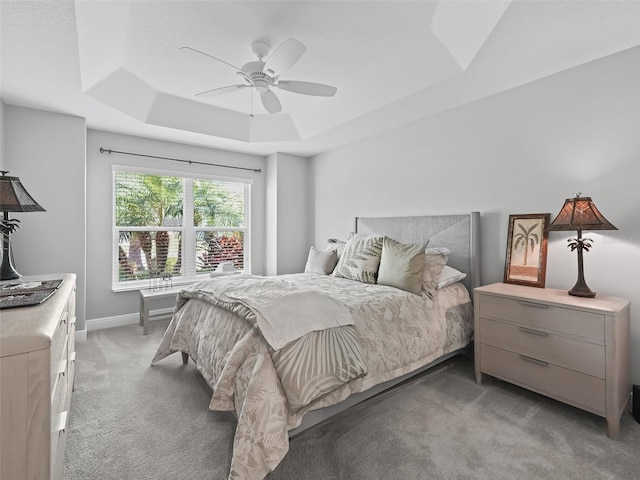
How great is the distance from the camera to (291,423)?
5.13 ft

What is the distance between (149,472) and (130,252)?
322cm

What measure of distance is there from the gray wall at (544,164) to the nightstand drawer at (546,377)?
62cm

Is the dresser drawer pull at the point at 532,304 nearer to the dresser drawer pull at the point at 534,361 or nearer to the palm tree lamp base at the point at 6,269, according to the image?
the dresser drawer pull at the point at 534,361

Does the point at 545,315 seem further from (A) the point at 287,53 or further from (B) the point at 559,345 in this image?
(A) the point at 287,53

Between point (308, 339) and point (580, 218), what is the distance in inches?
79.4

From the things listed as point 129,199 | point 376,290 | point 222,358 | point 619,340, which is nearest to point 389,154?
point 376,290

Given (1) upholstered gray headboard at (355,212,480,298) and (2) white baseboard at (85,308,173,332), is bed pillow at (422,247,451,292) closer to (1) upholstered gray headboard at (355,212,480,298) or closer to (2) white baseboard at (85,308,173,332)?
(1) upholstered gray headboard at (355,212,480,298)

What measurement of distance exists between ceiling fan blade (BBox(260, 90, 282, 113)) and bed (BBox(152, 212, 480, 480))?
1.49 meters

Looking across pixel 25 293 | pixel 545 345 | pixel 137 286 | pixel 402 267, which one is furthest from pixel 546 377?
pixel 137 286

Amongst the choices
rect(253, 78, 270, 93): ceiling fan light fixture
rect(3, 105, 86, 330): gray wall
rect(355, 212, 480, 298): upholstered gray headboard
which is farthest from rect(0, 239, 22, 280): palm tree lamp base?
rect(355, 212, 480, 298): upholstered gray headboard

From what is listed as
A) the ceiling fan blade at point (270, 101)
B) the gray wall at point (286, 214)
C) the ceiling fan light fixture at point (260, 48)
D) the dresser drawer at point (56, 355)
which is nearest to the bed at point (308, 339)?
the dresser drawer at point (56, 355)

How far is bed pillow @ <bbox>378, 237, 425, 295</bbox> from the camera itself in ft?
8.45

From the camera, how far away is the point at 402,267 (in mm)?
2646

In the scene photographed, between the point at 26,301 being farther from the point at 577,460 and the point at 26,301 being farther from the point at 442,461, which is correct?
the point at 577,460
